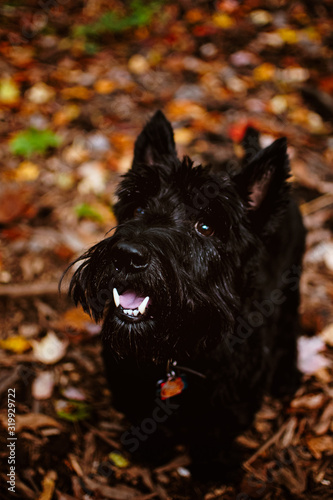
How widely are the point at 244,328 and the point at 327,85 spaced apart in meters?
4.56

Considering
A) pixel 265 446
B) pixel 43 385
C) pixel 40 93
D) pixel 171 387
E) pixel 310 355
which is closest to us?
pixel 171 387

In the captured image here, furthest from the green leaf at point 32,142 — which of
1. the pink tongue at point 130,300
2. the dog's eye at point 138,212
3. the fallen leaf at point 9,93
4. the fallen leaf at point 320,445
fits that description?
the fallen leaf at point 320,445

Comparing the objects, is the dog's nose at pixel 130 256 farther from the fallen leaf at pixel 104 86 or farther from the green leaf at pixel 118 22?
the green leaf at pixel 118 22

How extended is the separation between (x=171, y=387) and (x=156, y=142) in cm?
153

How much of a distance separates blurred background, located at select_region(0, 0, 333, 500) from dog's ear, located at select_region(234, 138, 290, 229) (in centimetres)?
104

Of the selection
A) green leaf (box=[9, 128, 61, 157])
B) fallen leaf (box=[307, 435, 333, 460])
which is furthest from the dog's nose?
green leaf (box=[9, 128, 61, 157])

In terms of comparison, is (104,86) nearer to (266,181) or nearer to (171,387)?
(266,181)

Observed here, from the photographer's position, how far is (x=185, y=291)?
6.47 feet

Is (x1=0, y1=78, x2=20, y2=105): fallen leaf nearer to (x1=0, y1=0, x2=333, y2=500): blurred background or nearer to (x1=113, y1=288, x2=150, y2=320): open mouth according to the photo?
(x1=0, y1=0, x2=333, y2=500): blurred background

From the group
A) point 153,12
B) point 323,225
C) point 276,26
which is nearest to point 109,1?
point 153,12

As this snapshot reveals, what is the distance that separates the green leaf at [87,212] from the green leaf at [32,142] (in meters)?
1.09

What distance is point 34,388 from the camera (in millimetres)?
2893

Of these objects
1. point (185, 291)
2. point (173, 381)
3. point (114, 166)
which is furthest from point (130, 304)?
point (114, 166)

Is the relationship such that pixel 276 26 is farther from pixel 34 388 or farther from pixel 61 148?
pixel 34 388
